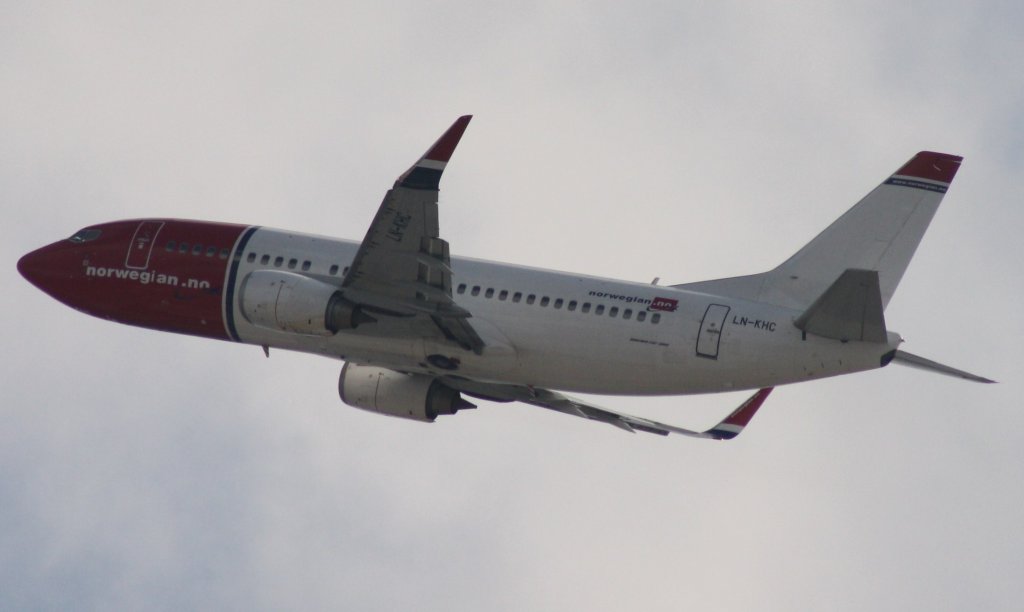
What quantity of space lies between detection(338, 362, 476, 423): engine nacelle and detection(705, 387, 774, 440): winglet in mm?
7145

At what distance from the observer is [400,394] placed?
164 feet

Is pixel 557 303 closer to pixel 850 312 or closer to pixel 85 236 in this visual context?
pixel 850 312

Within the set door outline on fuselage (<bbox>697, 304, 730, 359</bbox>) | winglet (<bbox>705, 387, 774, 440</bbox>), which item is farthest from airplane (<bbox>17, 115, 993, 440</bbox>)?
winglet (<bbox>705, 387, 774, 440</bbox>)

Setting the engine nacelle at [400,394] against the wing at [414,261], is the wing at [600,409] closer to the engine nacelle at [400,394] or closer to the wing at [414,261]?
the engine nacelle at [400,394]

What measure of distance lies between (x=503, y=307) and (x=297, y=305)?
18.2ft

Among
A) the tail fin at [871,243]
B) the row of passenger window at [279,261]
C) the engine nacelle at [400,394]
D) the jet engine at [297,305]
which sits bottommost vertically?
the engine nacelle at [400,394]

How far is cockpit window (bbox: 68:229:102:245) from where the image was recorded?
52000mm

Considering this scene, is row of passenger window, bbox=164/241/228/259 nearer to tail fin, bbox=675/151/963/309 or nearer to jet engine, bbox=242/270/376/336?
jet engine, bbox=242/270/376/336

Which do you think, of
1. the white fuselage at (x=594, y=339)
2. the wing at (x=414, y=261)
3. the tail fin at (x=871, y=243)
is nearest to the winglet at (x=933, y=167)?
the tail fin at (x=871, y=243)

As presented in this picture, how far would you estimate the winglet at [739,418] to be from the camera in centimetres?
5122

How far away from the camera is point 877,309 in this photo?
4206cm

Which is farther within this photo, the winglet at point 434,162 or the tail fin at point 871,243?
the tail fin at point 871,243

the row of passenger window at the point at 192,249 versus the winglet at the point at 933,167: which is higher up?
the winglet at the point at 933,167

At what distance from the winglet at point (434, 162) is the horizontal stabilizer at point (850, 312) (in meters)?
9.36
